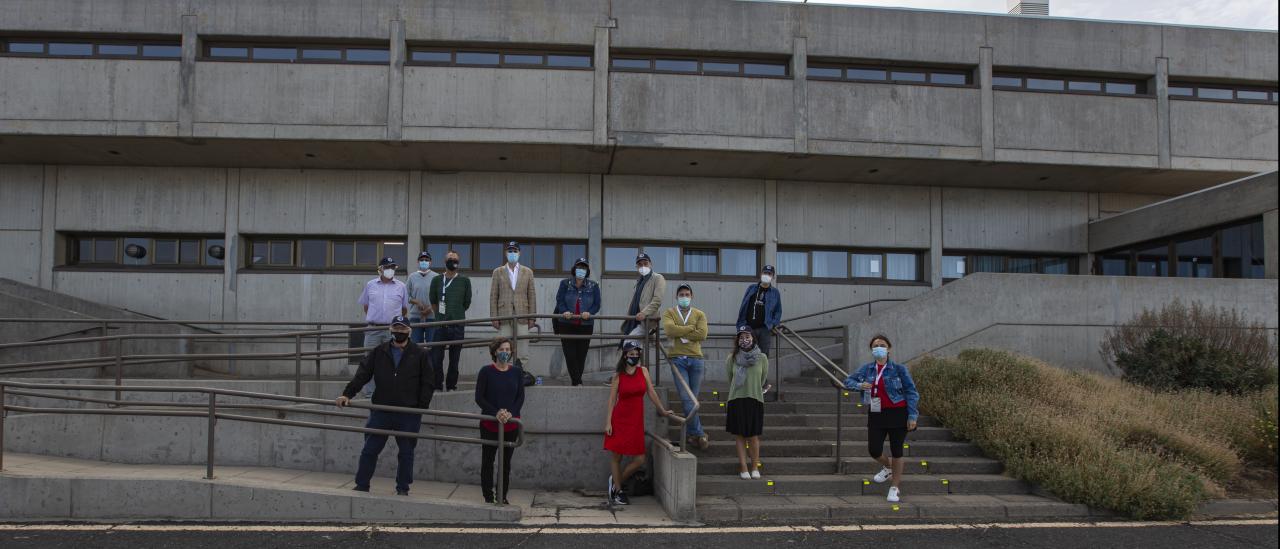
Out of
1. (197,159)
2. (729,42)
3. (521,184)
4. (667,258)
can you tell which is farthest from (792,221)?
(197,159)

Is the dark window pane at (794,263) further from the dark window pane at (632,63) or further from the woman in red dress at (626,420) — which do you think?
the woman in red dress at (626,420)

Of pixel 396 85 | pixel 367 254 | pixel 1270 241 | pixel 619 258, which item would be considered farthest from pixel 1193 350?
pixel 367 254

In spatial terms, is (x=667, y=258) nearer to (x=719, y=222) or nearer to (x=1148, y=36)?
(x=719, y=222)

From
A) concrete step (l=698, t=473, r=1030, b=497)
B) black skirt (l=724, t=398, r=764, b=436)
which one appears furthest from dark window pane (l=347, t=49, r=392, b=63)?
concrete step (l=698, t=473, r=1030, b=497)

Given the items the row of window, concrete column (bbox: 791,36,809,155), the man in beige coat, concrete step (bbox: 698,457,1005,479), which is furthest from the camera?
concrete column (bbox: 791,36,809,155)

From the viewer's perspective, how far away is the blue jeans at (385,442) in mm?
7590

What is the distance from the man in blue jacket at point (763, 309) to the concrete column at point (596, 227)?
545 cm

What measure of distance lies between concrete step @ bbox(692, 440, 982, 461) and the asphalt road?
191cm

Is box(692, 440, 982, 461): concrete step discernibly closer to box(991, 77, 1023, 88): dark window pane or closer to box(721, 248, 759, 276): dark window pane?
box(721, 248, 759, 276): dark window pane

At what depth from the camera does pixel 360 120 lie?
13938mm

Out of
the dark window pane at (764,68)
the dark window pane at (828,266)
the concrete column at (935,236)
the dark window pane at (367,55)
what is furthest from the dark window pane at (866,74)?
the dark window pane at (367,55)

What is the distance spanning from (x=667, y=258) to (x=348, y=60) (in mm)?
7231

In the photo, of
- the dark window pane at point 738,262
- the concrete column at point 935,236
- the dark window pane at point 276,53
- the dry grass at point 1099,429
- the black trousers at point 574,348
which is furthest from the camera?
the concrete column at point 935,236

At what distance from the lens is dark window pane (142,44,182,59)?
14.7 meters
